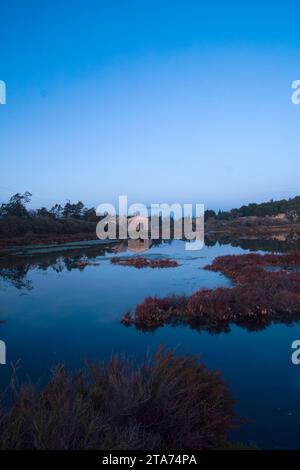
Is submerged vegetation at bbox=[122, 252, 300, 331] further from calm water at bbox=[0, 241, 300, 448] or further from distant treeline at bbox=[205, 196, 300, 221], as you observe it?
distant treeline at bbox=[205, 196, 300, 221]

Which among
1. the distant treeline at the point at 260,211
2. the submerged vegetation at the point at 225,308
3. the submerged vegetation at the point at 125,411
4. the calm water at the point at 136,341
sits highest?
the distant treeline at the point at 260,211

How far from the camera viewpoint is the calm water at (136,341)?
6.91m

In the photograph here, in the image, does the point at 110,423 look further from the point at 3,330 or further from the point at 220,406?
the point at 3,330

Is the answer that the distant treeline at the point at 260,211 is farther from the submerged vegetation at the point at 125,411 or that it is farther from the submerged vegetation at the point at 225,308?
the submerged vegetation at the point at 125,411

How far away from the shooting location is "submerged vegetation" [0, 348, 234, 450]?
395cm

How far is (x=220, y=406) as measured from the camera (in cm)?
529

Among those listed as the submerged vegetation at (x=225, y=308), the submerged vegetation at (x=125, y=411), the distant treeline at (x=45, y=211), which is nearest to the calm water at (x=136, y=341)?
the submerged vegetation at (x=225, y=308)

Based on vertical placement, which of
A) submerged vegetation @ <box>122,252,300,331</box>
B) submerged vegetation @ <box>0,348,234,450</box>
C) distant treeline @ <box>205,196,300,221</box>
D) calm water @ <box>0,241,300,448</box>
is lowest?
calm water @ <box>0,241,300,448</box>

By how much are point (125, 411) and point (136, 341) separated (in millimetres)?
6241

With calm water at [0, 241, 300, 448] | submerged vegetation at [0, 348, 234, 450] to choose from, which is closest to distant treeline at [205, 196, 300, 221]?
calm water at [0, 241, 300, 448]

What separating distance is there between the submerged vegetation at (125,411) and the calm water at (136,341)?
4.18ft

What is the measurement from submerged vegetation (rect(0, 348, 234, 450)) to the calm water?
1275 millimetres

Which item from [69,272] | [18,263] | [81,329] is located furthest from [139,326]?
[18,263]

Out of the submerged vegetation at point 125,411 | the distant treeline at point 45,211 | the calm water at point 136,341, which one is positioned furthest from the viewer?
the distant treeline at point 45,211
